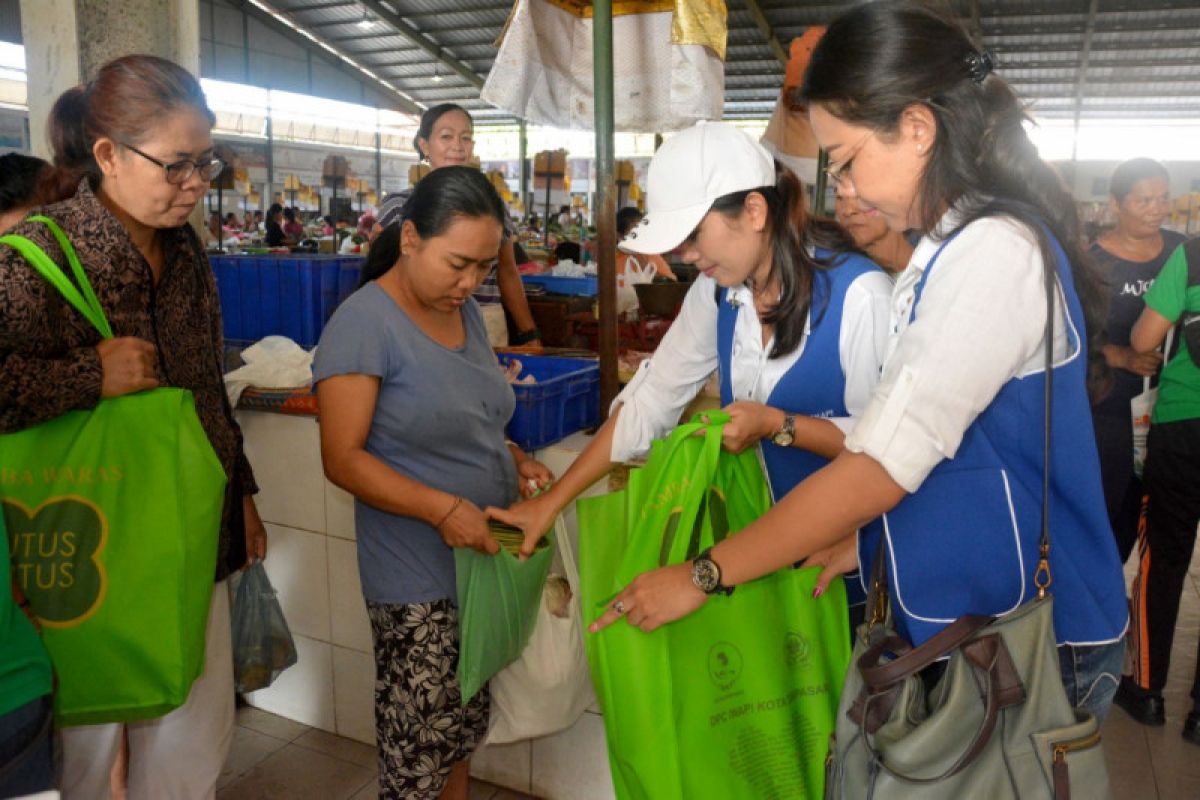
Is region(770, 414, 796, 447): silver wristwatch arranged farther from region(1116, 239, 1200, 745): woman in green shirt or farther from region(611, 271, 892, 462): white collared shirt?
region(1116, 239, 1200, 745): woman in green shirt

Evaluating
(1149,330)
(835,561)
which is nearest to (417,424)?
(835,561)

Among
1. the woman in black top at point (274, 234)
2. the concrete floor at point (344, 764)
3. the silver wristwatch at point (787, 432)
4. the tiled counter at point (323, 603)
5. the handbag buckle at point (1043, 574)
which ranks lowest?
the concrete floor at point (344, 764)

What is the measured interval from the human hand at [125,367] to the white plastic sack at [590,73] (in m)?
1.77

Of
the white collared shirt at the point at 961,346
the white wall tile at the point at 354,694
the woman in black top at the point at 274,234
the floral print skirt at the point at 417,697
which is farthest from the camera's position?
the woman in black top at the point at 274,234

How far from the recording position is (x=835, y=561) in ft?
4.89

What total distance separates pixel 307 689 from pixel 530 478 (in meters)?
1.33

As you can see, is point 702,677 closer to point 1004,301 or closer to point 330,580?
point 1004,301

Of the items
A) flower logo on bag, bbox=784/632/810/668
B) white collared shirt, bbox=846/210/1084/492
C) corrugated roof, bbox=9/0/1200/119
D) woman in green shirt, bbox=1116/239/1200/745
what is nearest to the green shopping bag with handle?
flower logo on bag, bbox=784/632/810/668

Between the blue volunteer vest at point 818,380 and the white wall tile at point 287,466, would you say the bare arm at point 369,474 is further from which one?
the white wall tile at point 287,466

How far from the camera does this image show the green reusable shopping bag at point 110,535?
1.43 m

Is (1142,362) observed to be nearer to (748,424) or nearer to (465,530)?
(748,424)

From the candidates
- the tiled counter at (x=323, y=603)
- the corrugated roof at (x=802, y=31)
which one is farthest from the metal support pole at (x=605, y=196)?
the corrugated roof at (x=802, y=31)

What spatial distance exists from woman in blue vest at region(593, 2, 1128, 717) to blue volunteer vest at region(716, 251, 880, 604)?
0.36 m

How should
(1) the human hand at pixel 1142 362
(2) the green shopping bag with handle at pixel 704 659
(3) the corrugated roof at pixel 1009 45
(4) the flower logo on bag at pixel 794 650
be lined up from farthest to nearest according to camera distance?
1. (3) the corrugated roof at pixel 1009 45
2. (1) the human hand at pixel 1142 362
3. (4) the flower logo on bag at pixel 794 650
4. (2) the green shopping bag with handle at pixel 704 659
